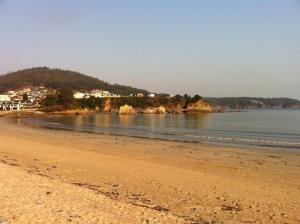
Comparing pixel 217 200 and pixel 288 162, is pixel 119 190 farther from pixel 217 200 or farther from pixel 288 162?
pixel 288 162

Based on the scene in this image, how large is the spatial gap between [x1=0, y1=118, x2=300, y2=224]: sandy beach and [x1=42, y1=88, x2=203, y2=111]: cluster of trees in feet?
382

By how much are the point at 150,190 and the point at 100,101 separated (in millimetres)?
148147

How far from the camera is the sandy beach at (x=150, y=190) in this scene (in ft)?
29.1

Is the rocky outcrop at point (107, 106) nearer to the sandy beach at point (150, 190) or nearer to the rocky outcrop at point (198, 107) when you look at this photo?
the rocky outcrop at point (198, 107)

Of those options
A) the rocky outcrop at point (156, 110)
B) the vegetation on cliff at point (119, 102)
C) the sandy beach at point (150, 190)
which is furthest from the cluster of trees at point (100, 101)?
the sandy beach at point (150, 190)

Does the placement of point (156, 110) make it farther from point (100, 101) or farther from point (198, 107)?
point (100, 101)

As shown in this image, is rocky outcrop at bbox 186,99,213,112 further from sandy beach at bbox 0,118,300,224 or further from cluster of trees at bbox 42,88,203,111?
sandy beach at bbox 0,118,300,224

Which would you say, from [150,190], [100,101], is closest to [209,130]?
[150,190]

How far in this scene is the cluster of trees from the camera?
138 m

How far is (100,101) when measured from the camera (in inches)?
6284

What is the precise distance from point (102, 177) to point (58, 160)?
5618 mm

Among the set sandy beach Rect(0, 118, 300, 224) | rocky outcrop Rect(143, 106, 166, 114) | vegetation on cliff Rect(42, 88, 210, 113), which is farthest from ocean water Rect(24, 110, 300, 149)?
rocky outcrop Rect(143, 106, 166, 114)

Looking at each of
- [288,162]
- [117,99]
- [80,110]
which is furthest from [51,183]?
[117,99]

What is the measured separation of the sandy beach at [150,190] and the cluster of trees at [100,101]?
11644cm
